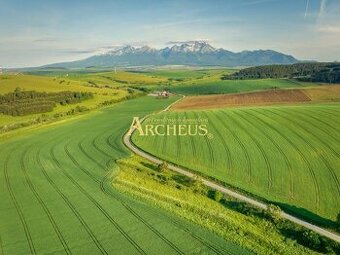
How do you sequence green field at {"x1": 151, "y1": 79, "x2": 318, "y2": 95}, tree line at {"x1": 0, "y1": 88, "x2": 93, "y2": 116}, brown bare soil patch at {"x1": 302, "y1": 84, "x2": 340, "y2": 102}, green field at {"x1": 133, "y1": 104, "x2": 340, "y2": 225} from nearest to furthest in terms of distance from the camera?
green field at {"x1": 133, "y1": 104, "x2": 340, "y2": 225}
brown bare soil patch at {"x1": 302, "y1": 84, "x2": 340, "y2": 102}
tree line at {"x1": 0, "y1": 88, "x2": 93, "y2": 116}
green field at {"x1": 151, "y1": 79, "x2": 318, "y2": 95}

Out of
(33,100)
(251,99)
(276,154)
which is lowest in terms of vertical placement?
(33,100)

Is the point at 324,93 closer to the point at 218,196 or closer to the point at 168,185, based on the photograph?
the point at 168,185

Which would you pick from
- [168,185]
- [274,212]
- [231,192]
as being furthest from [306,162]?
[168,185]

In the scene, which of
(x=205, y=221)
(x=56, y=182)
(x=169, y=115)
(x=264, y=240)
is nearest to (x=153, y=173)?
(x=56, y=182)

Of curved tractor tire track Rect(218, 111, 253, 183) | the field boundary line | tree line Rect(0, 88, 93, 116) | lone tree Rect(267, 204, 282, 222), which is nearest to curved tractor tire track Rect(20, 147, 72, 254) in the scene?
the field boundary line

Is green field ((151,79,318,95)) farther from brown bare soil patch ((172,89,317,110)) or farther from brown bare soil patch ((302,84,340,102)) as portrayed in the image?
brown bare soil patch ((302,84,340,102))

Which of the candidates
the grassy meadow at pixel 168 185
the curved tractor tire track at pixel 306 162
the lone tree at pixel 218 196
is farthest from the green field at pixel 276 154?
the lone tree at pixel 218 196

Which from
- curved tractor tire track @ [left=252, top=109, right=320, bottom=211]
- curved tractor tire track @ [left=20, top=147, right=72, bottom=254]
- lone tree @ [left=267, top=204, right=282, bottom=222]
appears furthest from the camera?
curved tractor tire track @ [left=252, top=109, right=320, bottom=211]
